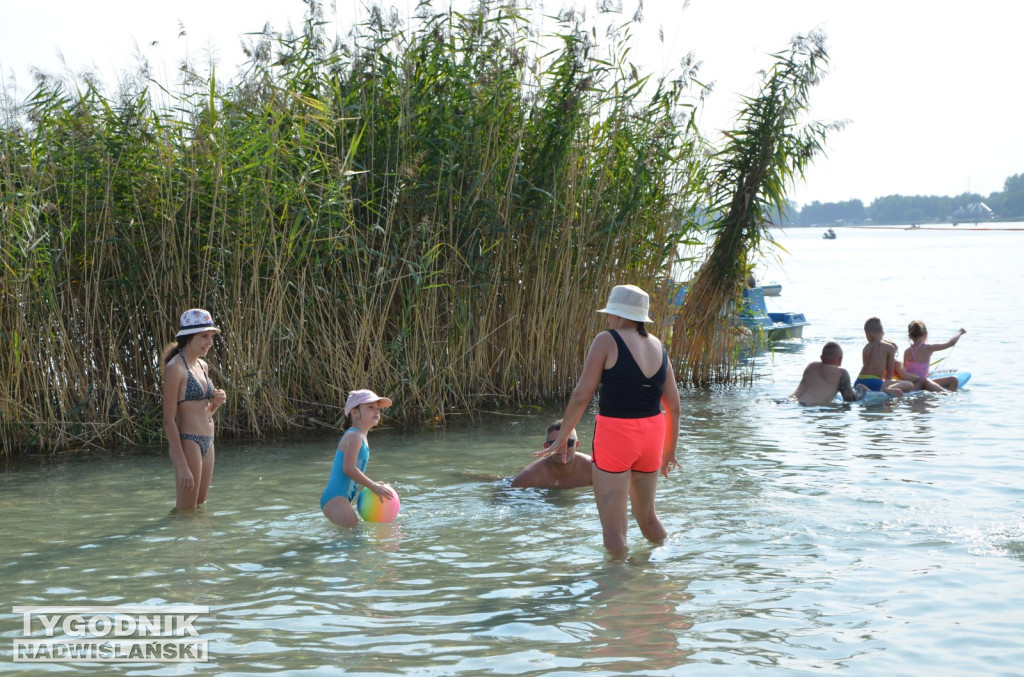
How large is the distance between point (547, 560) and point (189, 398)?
2667 millimetres

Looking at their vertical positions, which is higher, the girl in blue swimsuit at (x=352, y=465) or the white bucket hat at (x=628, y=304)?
the white bucket hat at (x=628, y=304)

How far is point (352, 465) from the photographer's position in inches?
258

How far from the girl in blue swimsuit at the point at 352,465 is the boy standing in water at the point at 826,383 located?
7229 millimetres

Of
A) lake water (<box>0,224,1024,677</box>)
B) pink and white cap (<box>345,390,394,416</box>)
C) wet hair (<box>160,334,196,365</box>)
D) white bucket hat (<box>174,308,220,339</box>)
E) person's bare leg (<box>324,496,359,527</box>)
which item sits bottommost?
lake water (<box>0,224,1024,677</box>)

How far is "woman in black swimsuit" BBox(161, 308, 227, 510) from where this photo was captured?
673 centimetres

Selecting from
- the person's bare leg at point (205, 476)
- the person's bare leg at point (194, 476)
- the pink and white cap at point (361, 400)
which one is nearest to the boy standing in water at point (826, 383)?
the pink and white cap at point (361, 400)

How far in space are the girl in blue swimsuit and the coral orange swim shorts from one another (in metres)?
1.56

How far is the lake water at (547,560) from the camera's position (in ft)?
15.6

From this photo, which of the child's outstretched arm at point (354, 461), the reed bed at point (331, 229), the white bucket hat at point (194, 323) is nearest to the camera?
the child's outstretched arm at point (354, 461)

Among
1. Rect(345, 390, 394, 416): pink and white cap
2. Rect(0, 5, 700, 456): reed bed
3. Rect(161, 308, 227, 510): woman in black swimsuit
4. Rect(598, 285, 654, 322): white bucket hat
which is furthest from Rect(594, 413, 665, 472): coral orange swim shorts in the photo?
Rect(0, 5, 700, 456): reed bed

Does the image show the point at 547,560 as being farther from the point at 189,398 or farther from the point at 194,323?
the point at 194,323

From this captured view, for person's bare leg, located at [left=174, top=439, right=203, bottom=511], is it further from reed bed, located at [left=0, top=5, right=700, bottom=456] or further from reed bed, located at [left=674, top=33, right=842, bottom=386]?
reed bed, located at [left=674, top=33, right=842, bottom=386]

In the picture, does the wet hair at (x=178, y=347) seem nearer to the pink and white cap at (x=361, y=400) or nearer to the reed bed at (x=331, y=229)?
the pink and white cap at (x=361, y=400)

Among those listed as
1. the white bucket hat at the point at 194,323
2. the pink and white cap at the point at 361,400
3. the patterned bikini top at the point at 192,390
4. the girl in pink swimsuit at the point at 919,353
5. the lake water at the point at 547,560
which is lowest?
the lake water at the point at 547,560
